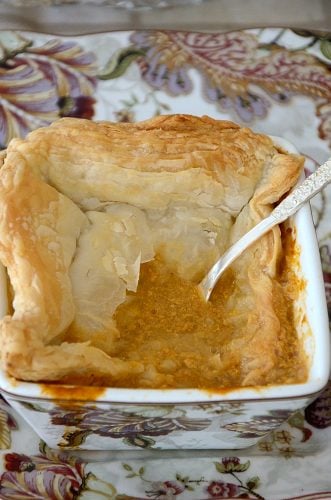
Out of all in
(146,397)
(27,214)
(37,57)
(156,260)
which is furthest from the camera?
(37,57)

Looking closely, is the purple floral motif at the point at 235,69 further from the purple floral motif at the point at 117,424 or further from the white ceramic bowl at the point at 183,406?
the purple floral motif at the point at 117,424

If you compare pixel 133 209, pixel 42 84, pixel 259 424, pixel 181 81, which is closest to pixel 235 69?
pixel 181 81

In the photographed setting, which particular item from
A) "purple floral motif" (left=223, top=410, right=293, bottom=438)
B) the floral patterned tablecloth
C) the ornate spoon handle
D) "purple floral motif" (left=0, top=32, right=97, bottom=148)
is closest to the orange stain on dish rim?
"purple floral motif" (left=223, top=410, right=293, bottom=438)

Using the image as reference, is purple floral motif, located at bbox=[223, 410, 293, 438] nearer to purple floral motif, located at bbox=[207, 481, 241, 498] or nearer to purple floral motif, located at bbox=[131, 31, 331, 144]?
purple floral motif, located at bbox=[207, 481, 241, 498]

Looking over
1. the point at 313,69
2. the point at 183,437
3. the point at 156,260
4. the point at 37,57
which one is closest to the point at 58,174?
the point at 156,260

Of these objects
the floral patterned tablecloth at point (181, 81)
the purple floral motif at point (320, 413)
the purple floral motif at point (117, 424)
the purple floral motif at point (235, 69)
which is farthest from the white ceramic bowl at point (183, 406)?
the purple floral motif at point (235, 69)

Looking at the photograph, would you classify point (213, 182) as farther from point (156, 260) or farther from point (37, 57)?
point (37, 57)

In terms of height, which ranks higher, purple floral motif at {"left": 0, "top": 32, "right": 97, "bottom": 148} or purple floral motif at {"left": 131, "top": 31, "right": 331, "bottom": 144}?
purple floral motif at {"left": 131, "top": 31, "right": 331, "bottom": 144}
